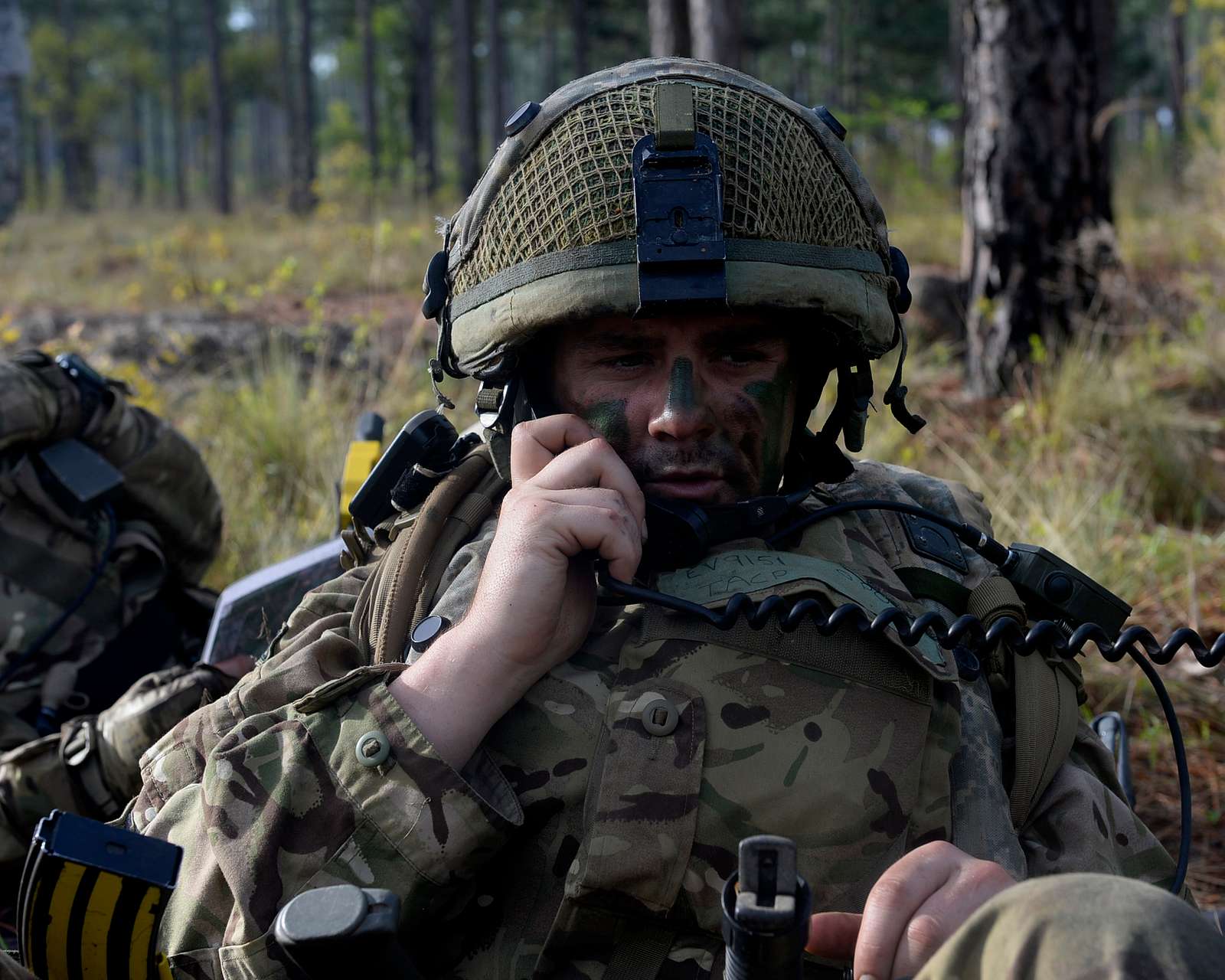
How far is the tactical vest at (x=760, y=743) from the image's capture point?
173 centimetres

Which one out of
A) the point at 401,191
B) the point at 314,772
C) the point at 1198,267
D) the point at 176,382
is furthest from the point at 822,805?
the point at 401,191

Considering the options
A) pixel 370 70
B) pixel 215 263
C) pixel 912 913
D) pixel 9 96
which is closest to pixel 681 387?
pixel 912 913

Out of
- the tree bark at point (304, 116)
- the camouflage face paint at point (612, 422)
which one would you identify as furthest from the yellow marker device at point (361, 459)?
the tree bark at point (304, 116)

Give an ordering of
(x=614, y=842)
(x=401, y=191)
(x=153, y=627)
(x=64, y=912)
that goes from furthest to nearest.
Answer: (x=401, y=191), (x=153, y=627), (x=614, y=842), (x=64, y=912)

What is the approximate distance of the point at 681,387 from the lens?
201cm

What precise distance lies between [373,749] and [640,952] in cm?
48

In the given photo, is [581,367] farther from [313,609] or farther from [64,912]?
[64,912]

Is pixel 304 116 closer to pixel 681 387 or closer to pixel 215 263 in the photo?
pixel 215 263

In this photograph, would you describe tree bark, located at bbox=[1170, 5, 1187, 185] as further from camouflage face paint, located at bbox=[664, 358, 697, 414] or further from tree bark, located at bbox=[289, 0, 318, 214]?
tree bark, located at bbox=[289, 0, 318, 214]

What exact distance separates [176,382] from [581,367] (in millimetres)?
5644

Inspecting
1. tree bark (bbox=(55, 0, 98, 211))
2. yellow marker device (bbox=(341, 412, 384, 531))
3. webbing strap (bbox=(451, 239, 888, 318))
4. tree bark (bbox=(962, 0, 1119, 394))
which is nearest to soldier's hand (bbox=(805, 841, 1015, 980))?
webbing strap (bbox=(451, 239, 888, 318))

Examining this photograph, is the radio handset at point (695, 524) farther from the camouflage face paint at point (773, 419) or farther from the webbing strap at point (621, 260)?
the webbing strap at point (621, 260)

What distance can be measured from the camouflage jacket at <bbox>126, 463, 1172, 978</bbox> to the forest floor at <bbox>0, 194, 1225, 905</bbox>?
156cm

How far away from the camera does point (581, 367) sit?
2.15 meters
